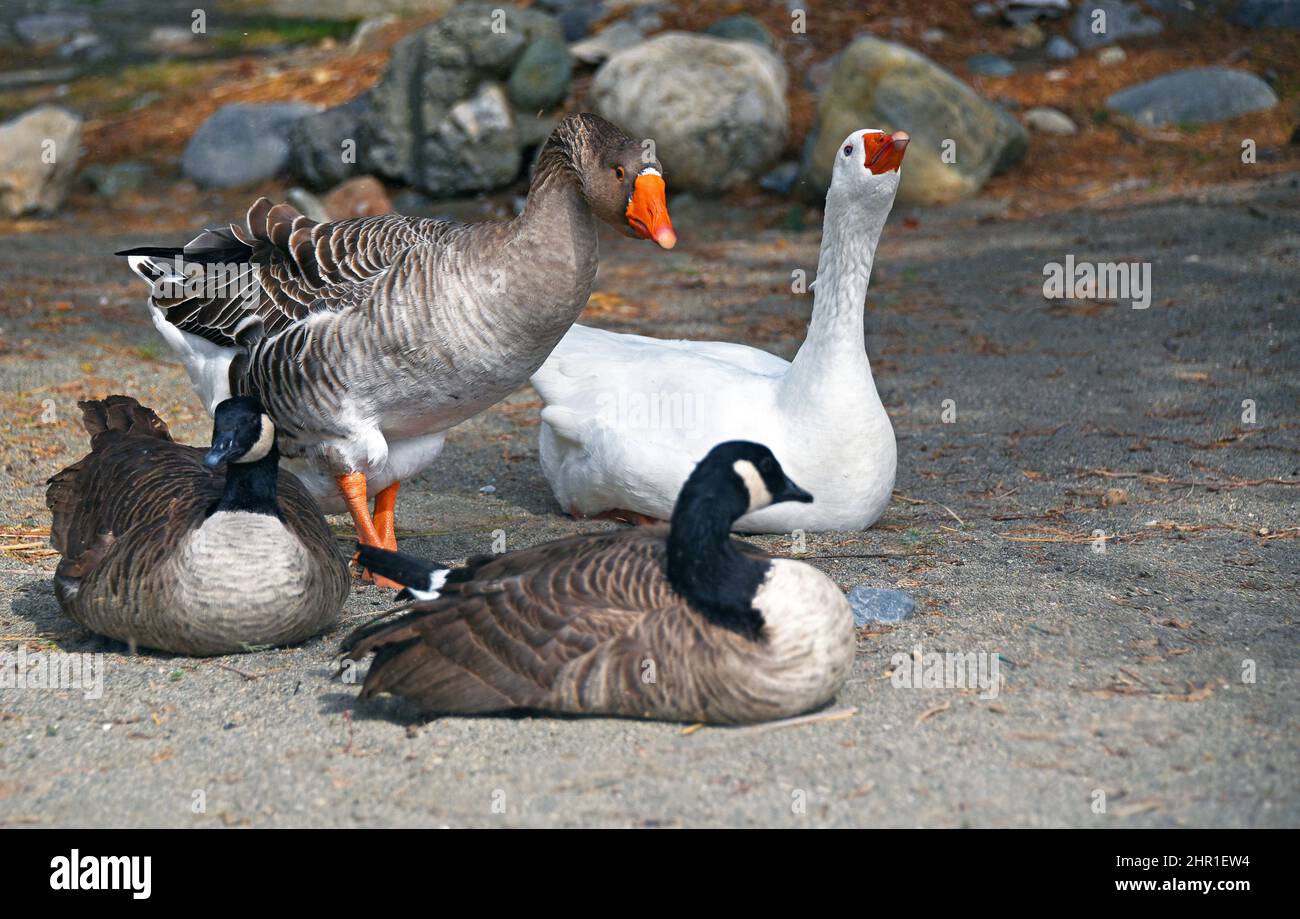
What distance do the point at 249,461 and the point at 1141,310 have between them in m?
7.54

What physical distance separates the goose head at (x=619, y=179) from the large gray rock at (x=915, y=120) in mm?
8488

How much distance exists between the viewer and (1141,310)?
33.7 ft


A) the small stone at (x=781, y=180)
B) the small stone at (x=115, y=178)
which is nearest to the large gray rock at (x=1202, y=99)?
the small stone at (x=781, y=180)

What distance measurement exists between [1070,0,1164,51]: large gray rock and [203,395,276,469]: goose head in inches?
569

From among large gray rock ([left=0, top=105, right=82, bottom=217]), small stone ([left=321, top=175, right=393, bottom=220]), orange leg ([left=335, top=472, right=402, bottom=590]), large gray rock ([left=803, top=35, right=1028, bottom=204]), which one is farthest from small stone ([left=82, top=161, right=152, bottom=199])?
orange leg ([left=335, top=472, right=402, bottom=590])

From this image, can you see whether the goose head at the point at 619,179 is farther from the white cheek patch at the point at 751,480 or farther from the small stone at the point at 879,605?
the small stone at the point at 879,605

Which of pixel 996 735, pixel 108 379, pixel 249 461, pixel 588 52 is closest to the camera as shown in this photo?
pixel 996 735

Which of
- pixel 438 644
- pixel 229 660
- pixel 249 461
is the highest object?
pixel 249 461

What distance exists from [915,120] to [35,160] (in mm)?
9871

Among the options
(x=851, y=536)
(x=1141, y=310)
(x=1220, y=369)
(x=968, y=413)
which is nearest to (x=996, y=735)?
(x=851, y=536)

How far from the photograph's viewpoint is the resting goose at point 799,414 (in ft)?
20.2

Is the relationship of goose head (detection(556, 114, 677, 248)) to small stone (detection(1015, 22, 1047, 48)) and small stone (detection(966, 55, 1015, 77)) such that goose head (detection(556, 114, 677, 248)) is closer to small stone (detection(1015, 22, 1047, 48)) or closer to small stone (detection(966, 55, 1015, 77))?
small stone (detection(966, 55, 1015, 77))

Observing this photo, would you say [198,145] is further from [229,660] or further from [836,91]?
[229,660]

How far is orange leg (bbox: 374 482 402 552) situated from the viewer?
6457mm
